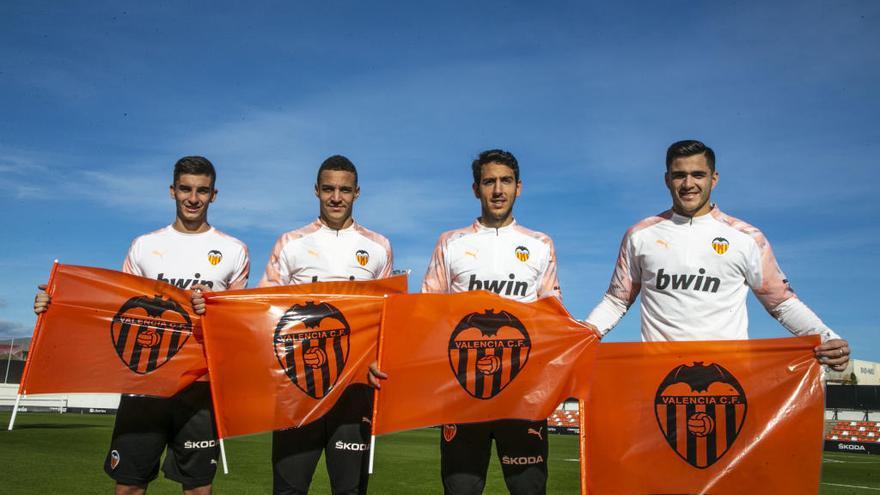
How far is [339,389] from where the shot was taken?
5.82 m

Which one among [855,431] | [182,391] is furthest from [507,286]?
[855,431]

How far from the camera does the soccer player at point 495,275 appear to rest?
5.46 metres

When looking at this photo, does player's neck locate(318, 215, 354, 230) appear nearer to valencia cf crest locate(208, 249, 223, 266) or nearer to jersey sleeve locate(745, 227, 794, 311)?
valencia cf crest locate(208, 249, 223, 266)

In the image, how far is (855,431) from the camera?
3103 cm

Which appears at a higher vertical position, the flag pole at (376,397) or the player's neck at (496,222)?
the player's neck at (496,222)

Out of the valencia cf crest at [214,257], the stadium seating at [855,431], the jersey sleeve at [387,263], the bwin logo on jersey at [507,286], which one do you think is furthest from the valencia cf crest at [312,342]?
the stadium seating at [855,431]

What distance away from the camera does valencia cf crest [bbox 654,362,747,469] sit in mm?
5262

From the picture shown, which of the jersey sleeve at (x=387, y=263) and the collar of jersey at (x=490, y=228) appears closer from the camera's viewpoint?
the collar of jersey at (x=490, y=228)

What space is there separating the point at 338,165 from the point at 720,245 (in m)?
3.37

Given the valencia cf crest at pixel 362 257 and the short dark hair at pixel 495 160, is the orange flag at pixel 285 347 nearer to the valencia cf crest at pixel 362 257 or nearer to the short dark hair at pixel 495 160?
the valencia cf crest at pixel 362 257

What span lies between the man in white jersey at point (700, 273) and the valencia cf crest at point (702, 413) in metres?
0.30

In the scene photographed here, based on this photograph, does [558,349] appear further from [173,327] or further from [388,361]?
[173,327]

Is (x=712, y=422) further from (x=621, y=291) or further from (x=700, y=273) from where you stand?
(x=621, y=291)

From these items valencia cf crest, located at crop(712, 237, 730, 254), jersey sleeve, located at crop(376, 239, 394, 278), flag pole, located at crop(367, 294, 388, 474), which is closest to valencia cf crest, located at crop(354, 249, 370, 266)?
jersey sleeve, located at crop(376, 239, 394, 278)
